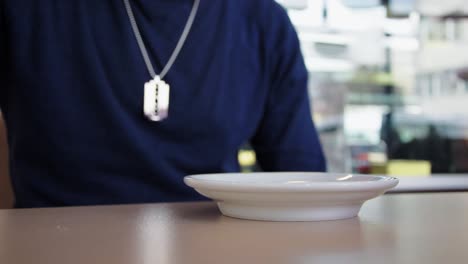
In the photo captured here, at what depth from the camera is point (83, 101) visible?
75 centimetres

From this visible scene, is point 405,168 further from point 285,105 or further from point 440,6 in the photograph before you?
point 285,105

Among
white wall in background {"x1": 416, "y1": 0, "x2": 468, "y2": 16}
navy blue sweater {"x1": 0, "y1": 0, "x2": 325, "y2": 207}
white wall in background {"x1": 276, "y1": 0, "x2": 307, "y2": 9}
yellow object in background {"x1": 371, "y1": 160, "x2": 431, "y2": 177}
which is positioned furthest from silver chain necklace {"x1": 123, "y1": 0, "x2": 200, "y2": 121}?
white wall in background {"x1": 416, "y1": 0, "x2": 468, "y2": 16}

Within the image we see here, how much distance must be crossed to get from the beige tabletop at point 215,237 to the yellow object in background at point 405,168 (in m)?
1.68

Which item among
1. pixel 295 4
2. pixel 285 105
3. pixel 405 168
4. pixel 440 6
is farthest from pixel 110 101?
pixel 440 6

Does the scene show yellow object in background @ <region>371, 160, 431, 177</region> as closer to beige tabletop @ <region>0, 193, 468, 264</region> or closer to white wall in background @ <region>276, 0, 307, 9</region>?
white wall in background @ <region>276, 0, 307, 9</region>

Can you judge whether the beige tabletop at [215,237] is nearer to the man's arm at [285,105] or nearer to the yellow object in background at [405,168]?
the man's arm at [285,105]

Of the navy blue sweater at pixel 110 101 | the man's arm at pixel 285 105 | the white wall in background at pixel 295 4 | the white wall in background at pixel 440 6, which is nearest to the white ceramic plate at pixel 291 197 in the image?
the navy blue sweater at pixel 110 101

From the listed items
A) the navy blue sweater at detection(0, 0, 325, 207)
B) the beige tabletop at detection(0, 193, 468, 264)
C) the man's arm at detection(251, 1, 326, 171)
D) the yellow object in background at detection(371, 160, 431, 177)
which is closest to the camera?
the beige tabletop at detection(0, 193, 468, 264)

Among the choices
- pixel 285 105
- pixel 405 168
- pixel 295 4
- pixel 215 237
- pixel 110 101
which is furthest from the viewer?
pixel 405 168

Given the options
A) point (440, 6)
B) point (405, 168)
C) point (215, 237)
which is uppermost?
point (440, 6)

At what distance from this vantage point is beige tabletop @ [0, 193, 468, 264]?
0.33 m

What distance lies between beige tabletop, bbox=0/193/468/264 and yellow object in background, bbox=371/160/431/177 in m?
1.68

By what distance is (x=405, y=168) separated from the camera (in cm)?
222

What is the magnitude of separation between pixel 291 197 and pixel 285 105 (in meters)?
0.46
